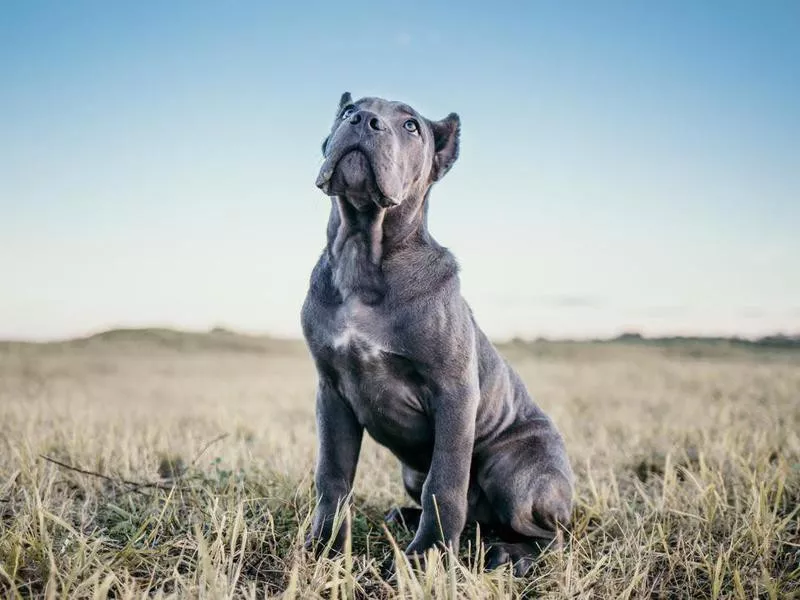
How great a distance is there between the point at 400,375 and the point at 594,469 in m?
2.86

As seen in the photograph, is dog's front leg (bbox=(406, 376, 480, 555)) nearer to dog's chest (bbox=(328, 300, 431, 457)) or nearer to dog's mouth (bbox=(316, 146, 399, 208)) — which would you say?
dog's chest (bbox=(328, 300, 431, 457))

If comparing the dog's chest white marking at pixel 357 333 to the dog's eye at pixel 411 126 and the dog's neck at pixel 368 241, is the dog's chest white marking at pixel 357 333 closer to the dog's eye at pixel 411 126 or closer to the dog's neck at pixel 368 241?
the dog's neck at pixel 368 241

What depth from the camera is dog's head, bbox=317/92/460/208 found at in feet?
10.4

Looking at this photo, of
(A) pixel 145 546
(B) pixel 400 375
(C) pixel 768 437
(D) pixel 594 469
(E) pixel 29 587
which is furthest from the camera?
(C) pixel 768 437

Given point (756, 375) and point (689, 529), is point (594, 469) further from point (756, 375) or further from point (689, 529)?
point (756, 375)

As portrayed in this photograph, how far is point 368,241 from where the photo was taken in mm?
3361

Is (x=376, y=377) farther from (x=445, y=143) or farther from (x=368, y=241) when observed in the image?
(x=445, y=143)

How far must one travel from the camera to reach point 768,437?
635cm

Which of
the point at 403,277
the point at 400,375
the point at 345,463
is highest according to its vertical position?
the point at 403,277

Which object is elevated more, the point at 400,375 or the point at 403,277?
the point at 403,277

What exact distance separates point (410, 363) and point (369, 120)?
1.17 m

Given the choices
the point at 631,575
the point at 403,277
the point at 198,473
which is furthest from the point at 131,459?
the point at 631,575

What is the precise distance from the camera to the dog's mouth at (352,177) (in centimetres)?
318

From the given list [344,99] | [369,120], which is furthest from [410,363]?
[344,99]
